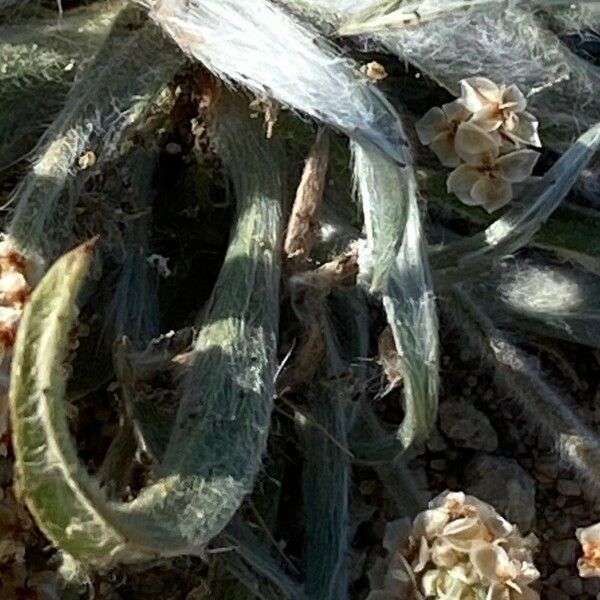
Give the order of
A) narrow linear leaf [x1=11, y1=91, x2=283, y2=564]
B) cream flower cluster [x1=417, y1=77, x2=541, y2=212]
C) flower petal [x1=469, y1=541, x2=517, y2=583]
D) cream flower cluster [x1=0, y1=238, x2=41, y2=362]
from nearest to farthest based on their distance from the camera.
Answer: narrow linear leaf [x1=11, y1=91, x2=283, y2=564] → cream flower cluster [x1=0, y1=238, x2=41, y2=362] → flower petal [x1=469, y1=541, x2=517, y2=583] → cream flower cluster [x1=417, y1=77, x2=541, y2=212]

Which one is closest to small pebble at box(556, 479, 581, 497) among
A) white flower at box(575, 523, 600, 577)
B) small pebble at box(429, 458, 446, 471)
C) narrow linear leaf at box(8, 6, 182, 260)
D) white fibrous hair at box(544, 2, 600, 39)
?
small pebble at box(429, 458, 446, 471)

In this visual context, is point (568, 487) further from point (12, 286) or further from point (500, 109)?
point (12, 286)

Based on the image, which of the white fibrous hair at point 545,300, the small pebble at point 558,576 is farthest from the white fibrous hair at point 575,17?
the small pebble at point 558,576

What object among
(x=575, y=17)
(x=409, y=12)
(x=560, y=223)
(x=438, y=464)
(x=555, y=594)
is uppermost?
(x=409, y=12)

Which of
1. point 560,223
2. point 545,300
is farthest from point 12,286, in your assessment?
point 545,300

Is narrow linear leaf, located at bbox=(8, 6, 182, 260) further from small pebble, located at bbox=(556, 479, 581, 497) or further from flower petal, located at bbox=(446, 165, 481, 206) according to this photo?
small pebble, located at bbox=(556, 479, 581, 497)

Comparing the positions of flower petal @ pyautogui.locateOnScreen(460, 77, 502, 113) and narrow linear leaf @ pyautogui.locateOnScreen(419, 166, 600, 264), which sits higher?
flower petal @ pyautogui.locateOnScreen(460, 77, 502, 113)

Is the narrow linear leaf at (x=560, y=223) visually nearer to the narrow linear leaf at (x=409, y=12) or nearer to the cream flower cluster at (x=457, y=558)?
the narrow linear leaf at (x=409, y=12)

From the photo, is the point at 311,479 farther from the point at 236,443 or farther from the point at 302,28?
the point at 302,28
